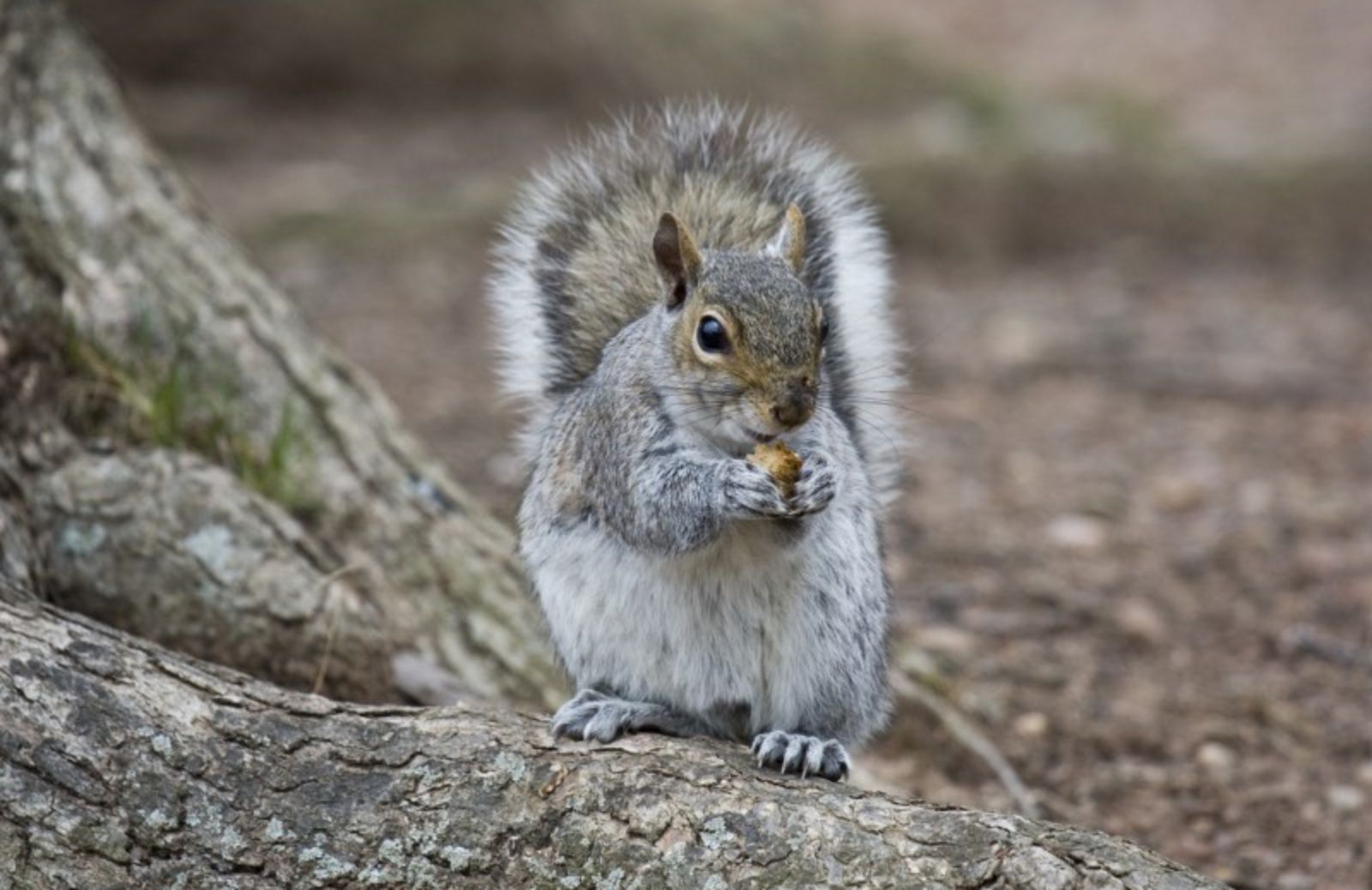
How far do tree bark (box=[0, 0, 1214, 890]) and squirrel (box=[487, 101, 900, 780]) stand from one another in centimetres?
19

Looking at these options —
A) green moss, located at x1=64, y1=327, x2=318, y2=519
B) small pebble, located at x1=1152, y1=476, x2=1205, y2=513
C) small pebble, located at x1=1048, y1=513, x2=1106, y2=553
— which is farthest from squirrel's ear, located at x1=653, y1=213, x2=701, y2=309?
small pebble, located at x1=1152, y1=476, x2=1205, y2=513

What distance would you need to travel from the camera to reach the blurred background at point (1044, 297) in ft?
11.9

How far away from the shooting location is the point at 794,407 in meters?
2.26

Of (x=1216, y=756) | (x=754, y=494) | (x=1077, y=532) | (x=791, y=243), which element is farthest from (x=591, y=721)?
(x=1077, y=532)

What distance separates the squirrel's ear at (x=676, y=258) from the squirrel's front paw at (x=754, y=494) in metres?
0.31

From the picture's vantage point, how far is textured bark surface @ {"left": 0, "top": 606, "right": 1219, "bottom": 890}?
197 centimetres

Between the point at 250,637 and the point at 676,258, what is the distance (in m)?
0.98

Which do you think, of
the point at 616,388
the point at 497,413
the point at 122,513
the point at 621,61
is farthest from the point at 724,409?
the point at 621,61

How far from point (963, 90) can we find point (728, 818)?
7091 millimetres

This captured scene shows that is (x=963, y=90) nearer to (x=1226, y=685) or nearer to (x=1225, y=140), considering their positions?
(x=1225, y=140)

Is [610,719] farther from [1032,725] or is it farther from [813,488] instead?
[1032,725]

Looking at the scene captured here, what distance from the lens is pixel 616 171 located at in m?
2.94

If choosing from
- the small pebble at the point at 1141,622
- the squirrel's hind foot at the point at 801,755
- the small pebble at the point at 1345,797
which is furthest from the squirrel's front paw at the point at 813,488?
the small pebble at the point at 1141,622

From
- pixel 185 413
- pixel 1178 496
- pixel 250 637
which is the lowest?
pixel 250 637
